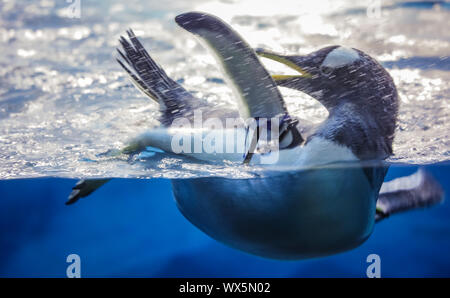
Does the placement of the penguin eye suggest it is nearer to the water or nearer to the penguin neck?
the penguin neck

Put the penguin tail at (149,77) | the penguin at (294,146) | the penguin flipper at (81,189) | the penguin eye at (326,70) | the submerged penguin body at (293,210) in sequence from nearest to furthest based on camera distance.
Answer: the penguin at (294,146)
the penguin eye at (326,70)
the submerged penguin body at (293,210)
the penguin tail at (149,77)
the penguin flipper at (81,189)

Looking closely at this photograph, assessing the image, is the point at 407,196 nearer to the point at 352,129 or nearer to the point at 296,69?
the point at 352,129

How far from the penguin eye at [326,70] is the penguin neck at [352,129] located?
0.61 ft

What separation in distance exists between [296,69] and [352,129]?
1.44 ft

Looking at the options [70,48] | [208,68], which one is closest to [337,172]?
[208,68]

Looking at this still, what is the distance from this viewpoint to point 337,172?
6.20ft

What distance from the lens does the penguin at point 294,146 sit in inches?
62.4

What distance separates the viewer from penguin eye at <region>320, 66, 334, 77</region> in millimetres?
1688

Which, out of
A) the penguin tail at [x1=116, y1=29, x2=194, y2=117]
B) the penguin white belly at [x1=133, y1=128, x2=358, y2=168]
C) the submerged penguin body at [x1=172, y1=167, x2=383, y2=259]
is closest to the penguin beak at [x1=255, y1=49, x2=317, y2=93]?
the penguin white belly at [x1=133, y1=128, x2=358, y2=168]

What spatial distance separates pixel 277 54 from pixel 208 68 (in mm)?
1232

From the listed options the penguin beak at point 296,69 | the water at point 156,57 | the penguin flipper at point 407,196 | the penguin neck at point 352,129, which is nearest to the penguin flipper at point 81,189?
the water at point 156,57

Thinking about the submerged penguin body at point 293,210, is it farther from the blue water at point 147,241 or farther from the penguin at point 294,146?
the blue water at point 147,241

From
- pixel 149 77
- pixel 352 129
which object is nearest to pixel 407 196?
pixel 352 129

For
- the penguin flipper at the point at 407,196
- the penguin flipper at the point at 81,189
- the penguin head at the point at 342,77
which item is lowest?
the penguin flipper at the point at 407,196
